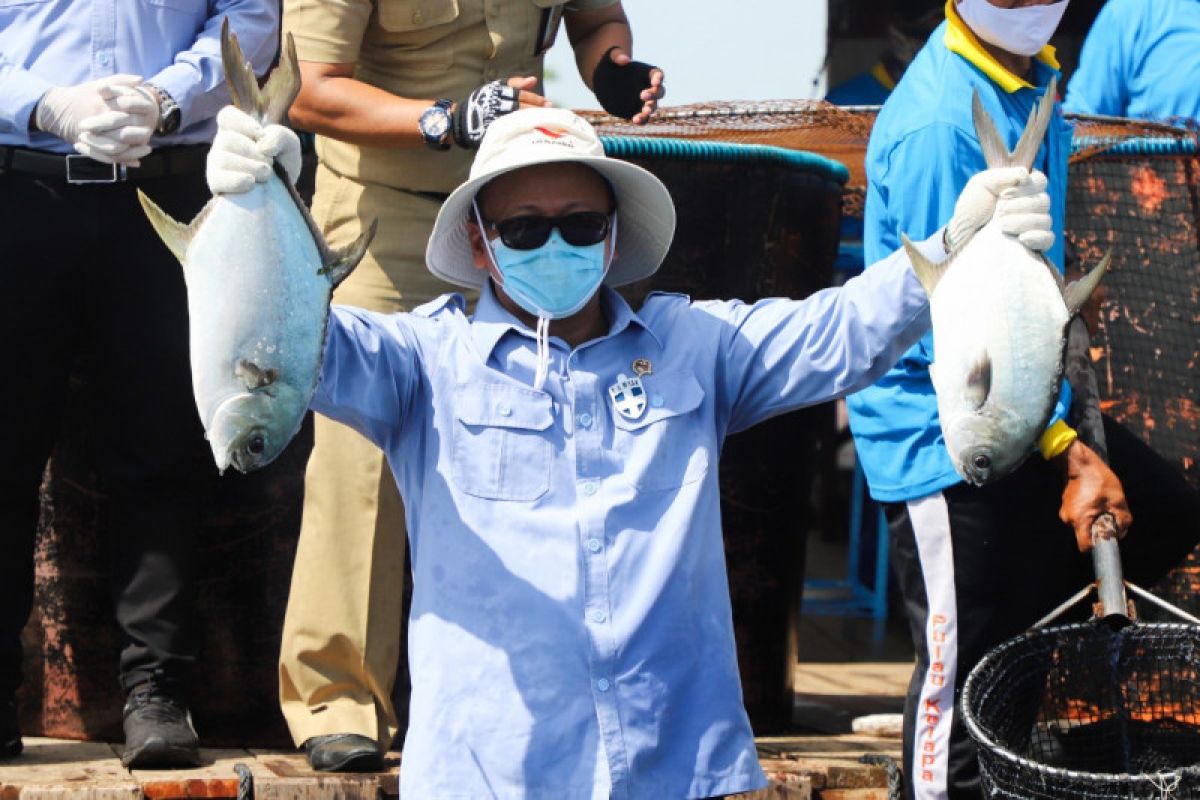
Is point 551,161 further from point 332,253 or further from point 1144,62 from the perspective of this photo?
point 1144,62

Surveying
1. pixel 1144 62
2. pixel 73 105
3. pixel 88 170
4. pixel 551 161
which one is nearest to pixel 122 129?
pixel 73 105

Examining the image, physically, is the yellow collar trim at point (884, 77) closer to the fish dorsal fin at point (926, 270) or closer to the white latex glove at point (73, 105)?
the white latex glove at point (73, 105)

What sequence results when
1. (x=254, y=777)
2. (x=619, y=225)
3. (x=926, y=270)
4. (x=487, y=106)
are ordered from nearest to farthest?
(x=926, y=270) → (x=619, y=225) → (x=487, y=106) → (x=254, y=777)

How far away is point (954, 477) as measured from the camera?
382cm

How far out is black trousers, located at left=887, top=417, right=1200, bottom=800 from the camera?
3840 millimetres

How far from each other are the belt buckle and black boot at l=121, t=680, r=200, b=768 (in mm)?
1125

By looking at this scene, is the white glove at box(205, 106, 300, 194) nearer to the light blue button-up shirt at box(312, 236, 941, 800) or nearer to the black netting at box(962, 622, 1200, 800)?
the light blue button-up shirt at box(312, 236, 941, 800)

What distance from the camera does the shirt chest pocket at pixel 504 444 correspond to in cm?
304

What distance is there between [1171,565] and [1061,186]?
94 centimetres

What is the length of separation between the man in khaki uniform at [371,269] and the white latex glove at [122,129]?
0.67m

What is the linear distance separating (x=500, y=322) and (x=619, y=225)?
340 millimetres

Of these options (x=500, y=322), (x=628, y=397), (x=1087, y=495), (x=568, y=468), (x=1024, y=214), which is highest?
(x=1024, y=214)

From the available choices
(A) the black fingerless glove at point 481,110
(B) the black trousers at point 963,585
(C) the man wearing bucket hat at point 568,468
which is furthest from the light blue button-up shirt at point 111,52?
(B) the black trousers at point 963,585

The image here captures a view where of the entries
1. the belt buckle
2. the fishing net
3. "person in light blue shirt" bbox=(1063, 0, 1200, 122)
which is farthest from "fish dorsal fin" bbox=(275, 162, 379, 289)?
"person in light blue shirt" bbox=(1063, 0, 1200, 122)
